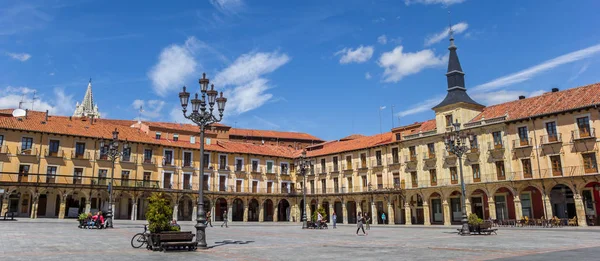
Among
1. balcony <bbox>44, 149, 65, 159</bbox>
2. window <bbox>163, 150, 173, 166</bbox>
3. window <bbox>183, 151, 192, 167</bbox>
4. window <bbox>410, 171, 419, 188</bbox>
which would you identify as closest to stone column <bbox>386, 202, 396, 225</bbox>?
window <bbox>410, 171, 419, 188</bbox>

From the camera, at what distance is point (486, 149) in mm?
42344

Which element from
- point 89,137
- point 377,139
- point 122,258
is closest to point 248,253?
point 122,258

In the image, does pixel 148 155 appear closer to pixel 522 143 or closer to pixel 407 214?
pixel 407 214

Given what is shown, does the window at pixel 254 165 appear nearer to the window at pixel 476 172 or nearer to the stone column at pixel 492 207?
the window at pixel 476 172

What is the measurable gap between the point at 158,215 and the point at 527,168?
112 ft

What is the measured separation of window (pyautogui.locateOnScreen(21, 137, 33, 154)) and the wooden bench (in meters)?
35.5

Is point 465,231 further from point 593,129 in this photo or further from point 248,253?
point 593,129

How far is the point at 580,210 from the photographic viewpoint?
3509 centimetres

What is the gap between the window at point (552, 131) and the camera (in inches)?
1478

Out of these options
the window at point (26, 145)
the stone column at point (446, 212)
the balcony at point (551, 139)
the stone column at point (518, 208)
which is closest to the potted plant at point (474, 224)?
the stone column at point (518, 208)

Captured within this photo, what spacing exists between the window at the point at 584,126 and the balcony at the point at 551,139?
1544mm

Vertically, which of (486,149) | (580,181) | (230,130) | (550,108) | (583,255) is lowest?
(583,255)

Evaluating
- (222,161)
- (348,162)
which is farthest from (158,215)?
(348,162)

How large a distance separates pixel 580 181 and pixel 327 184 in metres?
29.5
